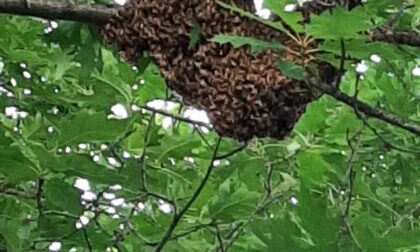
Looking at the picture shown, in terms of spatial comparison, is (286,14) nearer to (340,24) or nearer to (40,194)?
(340,24)

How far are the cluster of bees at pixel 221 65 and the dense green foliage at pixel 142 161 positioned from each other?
0.09 metres

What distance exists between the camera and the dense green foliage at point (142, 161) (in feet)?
5.20

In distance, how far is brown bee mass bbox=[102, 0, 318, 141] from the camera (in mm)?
1320

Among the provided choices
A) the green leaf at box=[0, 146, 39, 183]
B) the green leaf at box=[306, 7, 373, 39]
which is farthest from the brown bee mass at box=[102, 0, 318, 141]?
the green leaf at box=[0, 146, 39, 183]

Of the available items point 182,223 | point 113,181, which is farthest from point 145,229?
point 113,181

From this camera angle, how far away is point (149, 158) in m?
1.98

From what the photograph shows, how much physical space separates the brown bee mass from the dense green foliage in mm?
89

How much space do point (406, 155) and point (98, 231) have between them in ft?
2.52

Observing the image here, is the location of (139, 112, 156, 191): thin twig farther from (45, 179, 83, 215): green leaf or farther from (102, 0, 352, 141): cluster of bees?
(102, 0, 352, 141): cluster of bees

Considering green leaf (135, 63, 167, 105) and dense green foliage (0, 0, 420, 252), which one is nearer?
dense green foliage (0, 0, 420, 252)

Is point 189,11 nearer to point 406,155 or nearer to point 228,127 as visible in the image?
point 228,127

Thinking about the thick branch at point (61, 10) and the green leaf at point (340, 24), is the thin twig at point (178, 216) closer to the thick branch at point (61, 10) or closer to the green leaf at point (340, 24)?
the thick branch at point (61, 10)

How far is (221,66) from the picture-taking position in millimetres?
1340

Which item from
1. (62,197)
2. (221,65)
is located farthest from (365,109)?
(62,197)
